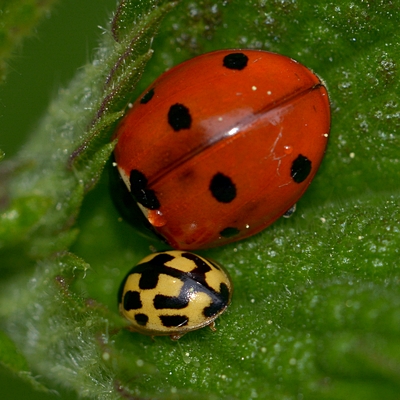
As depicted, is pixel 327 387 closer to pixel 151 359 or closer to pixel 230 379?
pixel 230 379

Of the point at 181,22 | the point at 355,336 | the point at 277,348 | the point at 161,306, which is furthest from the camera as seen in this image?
the point at 181,22

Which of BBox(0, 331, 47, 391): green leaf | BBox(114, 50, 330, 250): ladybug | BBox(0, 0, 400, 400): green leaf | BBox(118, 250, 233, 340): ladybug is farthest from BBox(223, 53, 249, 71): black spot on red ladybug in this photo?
BBox(0, 331, 47, 391): green leaf

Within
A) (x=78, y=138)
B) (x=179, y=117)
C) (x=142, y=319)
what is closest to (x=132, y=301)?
(x=142, y=319)

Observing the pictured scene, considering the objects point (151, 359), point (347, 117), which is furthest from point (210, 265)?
point (347, 117)

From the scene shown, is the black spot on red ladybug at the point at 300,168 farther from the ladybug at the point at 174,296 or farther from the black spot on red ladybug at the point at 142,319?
the black spot on red ladybug at the point at 142,319

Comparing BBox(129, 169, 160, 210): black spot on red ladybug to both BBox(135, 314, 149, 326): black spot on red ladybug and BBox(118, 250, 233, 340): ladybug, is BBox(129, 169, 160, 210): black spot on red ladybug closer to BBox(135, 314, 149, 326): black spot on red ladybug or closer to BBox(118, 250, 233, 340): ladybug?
BBox(118, 250, 233, 340): ladybug

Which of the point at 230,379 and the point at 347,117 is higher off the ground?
the point at 347,117
